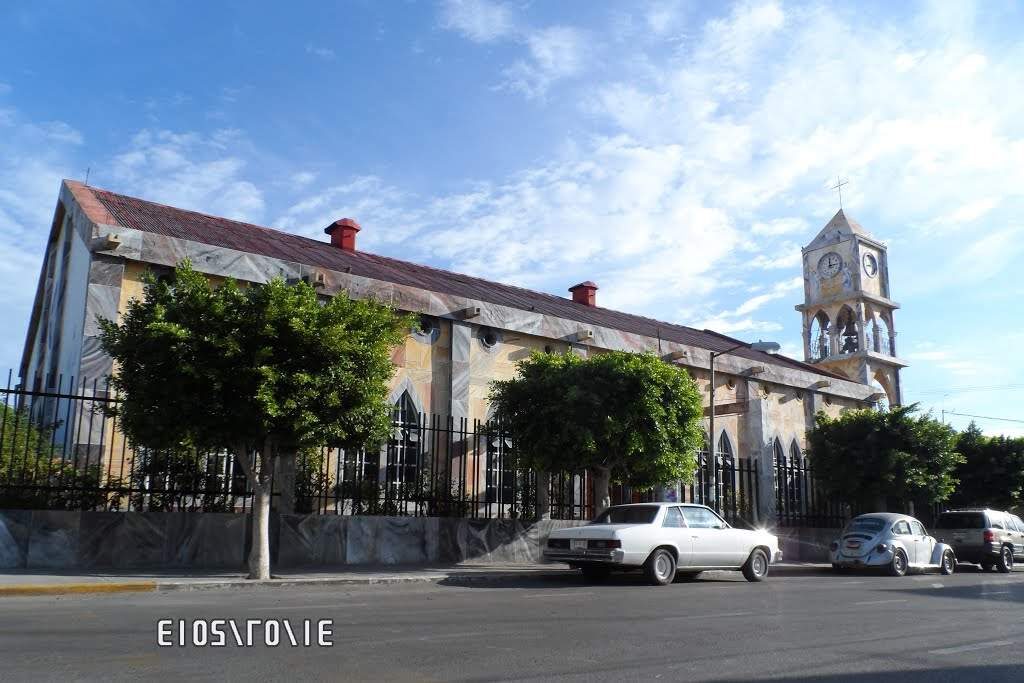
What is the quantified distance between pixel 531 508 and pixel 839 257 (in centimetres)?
2726

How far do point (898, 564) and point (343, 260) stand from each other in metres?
16.7

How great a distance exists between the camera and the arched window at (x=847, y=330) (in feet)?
133

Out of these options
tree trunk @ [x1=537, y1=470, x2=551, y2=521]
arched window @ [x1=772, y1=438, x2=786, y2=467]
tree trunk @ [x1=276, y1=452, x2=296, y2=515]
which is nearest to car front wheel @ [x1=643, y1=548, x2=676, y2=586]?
tree trunk @ [x1=537, y1=470, x2=551, y2=521]

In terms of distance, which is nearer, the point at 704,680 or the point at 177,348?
the point at 704,680

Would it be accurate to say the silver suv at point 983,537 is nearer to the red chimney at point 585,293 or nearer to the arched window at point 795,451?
the arched window at point 795,451

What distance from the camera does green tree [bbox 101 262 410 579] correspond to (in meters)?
13.6

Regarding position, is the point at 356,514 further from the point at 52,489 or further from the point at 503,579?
the point at 52,489

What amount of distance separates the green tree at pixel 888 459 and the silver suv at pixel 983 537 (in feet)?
9.52

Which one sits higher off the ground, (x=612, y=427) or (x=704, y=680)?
(x=612, y=427)

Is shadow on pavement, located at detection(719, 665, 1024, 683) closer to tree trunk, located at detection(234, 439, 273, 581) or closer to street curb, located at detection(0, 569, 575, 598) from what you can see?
street curb, located at detection(0, 569, 575, 598)

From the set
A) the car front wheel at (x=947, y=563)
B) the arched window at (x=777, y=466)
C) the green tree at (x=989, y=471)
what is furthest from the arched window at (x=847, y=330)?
the car front wheel at (x=947, y=563)

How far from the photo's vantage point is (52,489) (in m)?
14.5

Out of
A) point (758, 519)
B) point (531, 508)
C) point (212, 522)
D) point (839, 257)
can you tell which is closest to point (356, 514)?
point (212, 522)

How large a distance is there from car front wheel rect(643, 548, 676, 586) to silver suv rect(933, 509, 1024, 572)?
11.4 meters
